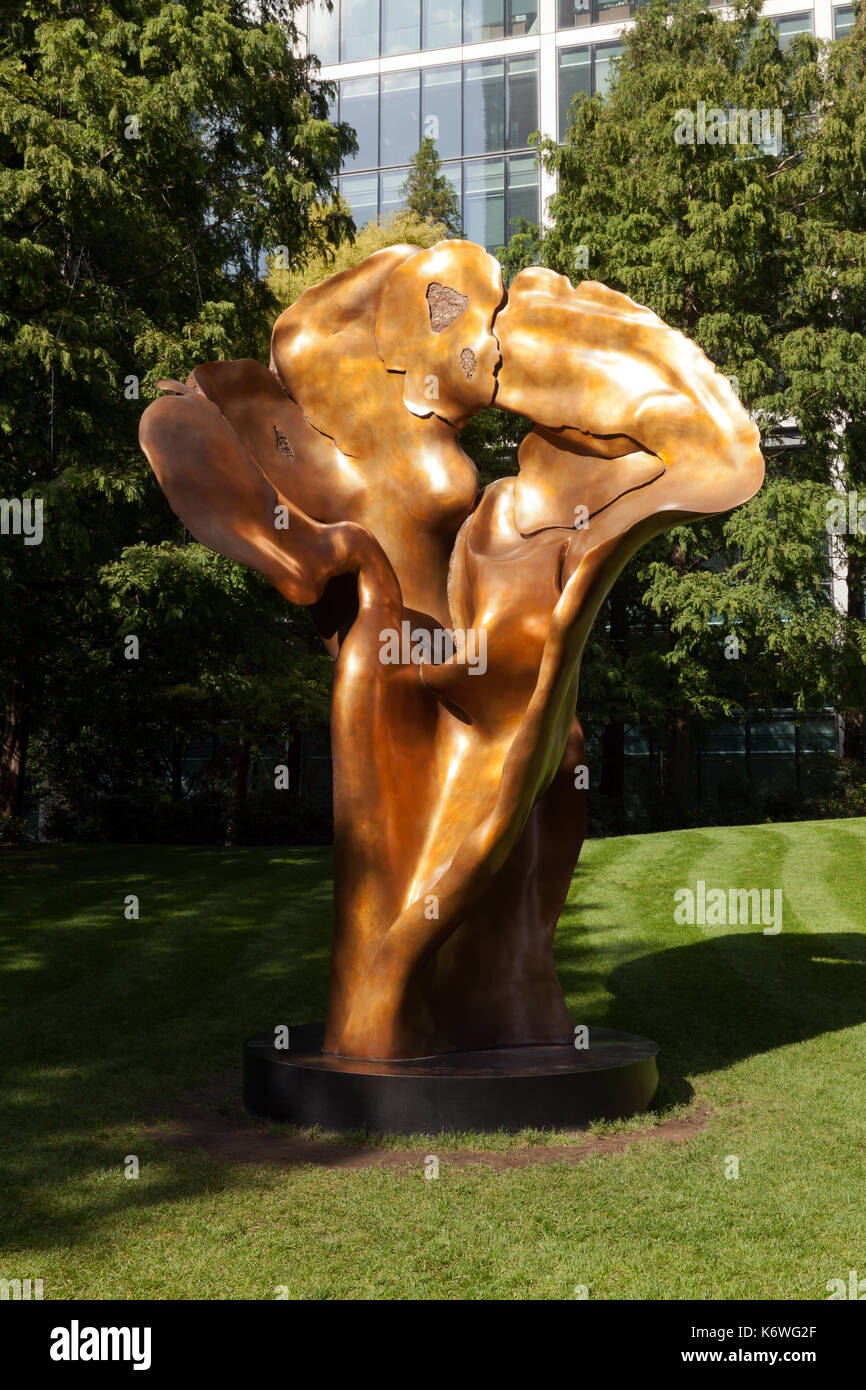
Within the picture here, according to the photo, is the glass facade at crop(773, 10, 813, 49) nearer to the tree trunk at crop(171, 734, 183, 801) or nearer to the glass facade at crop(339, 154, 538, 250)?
the glass facade at crop(339, 154, 538, 250)

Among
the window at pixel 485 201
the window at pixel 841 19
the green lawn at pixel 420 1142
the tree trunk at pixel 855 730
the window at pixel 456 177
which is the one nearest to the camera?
the green lawn at pixel 420 1142

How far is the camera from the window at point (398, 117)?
120 feet

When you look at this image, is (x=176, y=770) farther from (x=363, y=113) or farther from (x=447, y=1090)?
(x=447, y=1090)

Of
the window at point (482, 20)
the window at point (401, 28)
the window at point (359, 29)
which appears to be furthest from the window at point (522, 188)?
the window at point (359, 29)

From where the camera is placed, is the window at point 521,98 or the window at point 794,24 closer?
the window at point 794,24

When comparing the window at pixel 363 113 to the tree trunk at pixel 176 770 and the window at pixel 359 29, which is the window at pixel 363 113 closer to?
the window at pixel 359 29

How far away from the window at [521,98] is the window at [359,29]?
4484 mm

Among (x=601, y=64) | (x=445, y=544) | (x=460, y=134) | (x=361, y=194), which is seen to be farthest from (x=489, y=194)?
(x=445, y=544)

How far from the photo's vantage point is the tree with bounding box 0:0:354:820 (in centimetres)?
1420

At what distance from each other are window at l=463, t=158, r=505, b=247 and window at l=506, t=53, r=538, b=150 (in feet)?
2.97

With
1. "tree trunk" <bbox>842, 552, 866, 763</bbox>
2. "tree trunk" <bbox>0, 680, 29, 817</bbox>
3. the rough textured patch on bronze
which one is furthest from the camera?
"tree trunk" <bbox>842, 552, 866, 763</bbox>

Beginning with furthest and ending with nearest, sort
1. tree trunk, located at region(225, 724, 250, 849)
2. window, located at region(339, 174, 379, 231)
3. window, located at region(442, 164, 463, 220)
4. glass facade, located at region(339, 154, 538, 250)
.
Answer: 1. window, located at region(339, 174, 379, 231)
2. window, located at region(442, 164, 463, 220)
3. glass facade, located at region(339, 154, 538, 250)
4. tree trunk, located at region(225, 724, 250, 849)

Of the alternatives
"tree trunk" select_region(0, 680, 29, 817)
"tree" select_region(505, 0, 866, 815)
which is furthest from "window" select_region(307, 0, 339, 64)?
"tree trunk" select_region(0, 680, 29, 817)

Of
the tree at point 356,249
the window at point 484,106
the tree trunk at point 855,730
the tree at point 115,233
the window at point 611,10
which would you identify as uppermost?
the window at point 611,10
